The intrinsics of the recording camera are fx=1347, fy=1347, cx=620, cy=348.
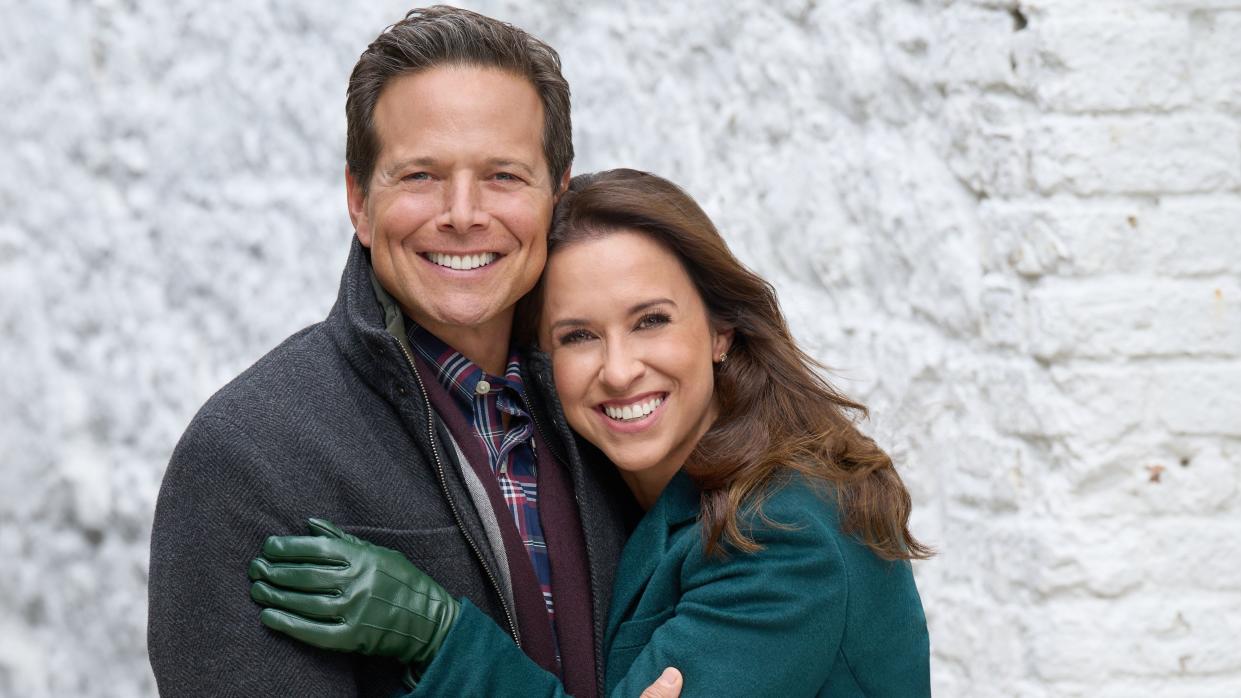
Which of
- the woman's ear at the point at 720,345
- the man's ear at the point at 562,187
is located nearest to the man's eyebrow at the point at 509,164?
the man's ear at the point at 562,187

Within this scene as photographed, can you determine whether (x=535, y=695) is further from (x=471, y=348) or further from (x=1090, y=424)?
(x=1090, y=424)

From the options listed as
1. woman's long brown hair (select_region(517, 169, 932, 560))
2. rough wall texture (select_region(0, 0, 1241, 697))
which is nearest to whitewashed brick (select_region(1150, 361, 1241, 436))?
rough wall texture (select_region(0, 0, 1241, 697))

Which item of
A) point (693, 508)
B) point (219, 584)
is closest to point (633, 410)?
point (693, 508)

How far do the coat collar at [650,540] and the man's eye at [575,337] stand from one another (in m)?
0.30

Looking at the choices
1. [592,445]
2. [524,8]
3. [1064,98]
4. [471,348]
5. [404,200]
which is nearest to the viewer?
[404,200]

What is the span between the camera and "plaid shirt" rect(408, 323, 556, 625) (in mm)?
2291

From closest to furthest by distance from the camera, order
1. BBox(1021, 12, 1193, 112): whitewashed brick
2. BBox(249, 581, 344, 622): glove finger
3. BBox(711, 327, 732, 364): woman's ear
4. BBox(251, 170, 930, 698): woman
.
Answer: BBox(249, 581, 344, 622): glove finger, BBox(251, 170, 930, 698): woman, BBox(711, 327, 732, 364): woman's ear, BBox(1021, 12, 1193, 112): whitewashed brick

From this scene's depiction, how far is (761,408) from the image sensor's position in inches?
97.4

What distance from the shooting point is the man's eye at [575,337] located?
7.88 feet

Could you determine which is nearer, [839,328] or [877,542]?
[877,542]

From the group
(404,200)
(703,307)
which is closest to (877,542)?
(703,307)

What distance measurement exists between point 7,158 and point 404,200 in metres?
2.04

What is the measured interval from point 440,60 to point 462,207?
247 millimetres

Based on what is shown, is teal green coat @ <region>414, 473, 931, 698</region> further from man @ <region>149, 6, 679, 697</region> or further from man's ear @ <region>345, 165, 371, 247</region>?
man's ear @ <region>345, 165, 371, 247</region>
